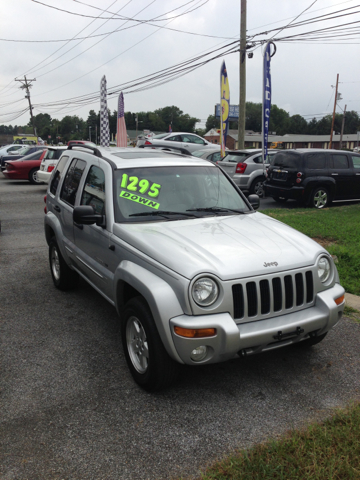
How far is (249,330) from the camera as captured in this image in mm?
3074

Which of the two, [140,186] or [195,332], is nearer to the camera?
[195,332]

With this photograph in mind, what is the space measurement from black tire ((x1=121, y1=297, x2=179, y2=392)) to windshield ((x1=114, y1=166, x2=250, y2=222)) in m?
0.97

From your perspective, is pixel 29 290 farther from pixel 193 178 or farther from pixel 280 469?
pixel 280 469

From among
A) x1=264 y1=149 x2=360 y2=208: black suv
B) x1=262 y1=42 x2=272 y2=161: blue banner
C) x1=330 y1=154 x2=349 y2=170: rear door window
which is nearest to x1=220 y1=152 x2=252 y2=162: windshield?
x1=262 y1=42 x2=272 y2=161: blue banner

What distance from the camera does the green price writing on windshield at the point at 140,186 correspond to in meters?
4.21

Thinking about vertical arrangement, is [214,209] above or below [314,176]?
above

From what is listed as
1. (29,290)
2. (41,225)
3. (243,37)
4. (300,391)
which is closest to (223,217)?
(300,391)

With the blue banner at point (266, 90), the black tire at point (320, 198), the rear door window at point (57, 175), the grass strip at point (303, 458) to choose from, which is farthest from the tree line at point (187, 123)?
the grass strip at point (303, 458)

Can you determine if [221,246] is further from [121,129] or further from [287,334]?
[121,129]

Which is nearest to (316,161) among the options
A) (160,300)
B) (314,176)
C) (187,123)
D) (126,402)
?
(314,176)

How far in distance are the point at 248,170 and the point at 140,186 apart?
413 inches

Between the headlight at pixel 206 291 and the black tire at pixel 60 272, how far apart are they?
296cm

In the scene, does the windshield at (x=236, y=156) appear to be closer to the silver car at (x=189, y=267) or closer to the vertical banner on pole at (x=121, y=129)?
the vertical banner on pole at (x=121, y=129)

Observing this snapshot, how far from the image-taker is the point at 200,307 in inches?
118
